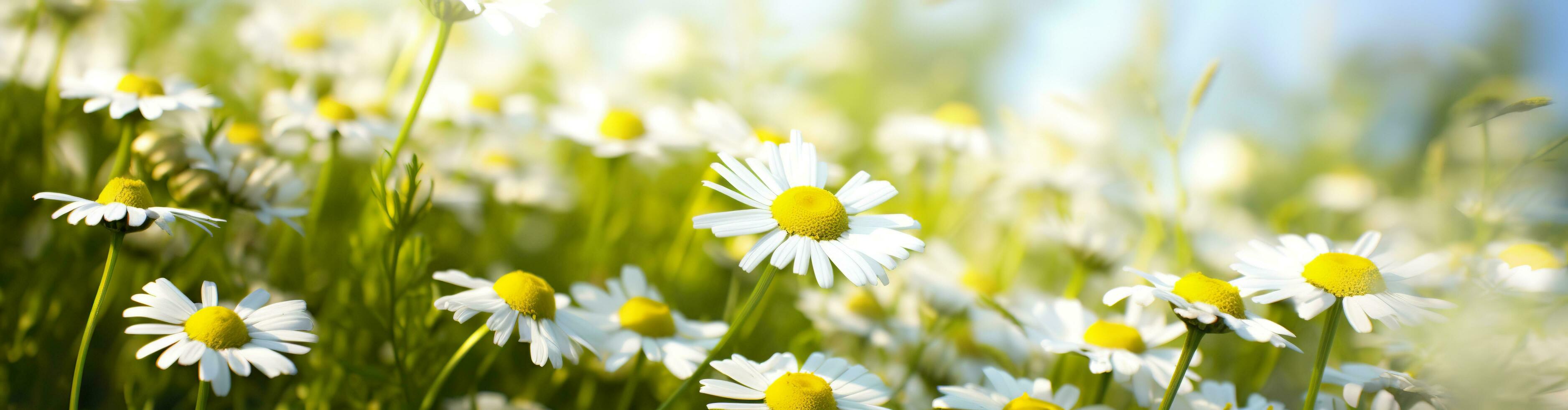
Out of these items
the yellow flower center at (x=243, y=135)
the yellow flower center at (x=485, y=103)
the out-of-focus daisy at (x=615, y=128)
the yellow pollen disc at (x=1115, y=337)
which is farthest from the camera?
→ the yellow flower center at (x=485, y=103)

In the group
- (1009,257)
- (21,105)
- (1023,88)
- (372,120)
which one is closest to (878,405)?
(372,120)

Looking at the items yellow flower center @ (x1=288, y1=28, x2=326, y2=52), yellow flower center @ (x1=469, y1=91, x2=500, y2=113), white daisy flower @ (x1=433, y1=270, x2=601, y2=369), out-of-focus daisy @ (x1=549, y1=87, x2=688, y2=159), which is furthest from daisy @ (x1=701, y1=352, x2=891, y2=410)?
yellow flower center @ (x1=288, y1=28, x2=326, y2=52)

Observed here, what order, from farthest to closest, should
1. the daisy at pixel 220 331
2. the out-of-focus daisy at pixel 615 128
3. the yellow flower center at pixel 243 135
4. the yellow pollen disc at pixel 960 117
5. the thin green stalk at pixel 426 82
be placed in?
the yellow pollen disc at pixel 960 117, the out-of-focus daisy at pixel 615 128, the yellow flower center at pixel 243 135, the thin green stalk at pixel 426 82, the daisy at pixel 220 331

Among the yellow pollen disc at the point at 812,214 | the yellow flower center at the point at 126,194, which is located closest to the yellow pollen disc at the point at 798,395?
the yellow pollen disc at the point at 812,214

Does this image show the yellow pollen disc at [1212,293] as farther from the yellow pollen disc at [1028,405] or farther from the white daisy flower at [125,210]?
the white daisy flower at [125,210]

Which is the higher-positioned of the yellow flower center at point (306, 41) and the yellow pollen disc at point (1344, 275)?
the yellow flower center at point (306, 41)

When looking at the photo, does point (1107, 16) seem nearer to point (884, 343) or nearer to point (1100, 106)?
point (1100, 106)
